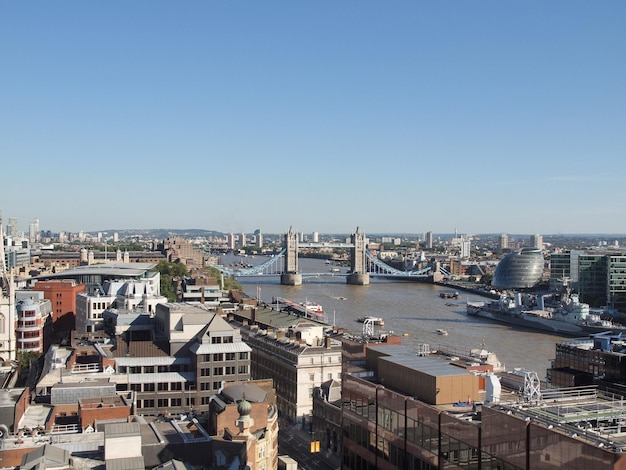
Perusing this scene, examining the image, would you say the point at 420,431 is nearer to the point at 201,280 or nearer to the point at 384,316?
the point at 201,280

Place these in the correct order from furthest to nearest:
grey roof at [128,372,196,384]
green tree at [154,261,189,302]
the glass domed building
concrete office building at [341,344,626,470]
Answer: the glass domed building, green tree at [154,261,189,302], grey roof at [128,372,196,384], concrete office building at [341,344,626,470]

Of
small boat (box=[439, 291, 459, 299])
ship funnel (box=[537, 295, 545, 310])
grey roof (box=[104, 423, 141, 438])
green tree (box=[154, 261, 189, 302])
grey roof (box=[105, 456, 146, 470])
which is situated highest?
grey roof (box=[104, 423, 141, 438])

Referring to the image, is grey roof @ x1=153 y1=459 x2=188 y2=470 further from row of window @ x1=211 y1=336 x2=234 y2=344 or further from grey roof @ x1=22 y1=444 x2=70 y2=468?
row of window @ x1=211 y1=336 x2=234 y2=344

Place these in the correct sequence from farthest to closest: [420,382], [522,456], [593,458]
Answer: [420,382] → [522,456] → [593,458]

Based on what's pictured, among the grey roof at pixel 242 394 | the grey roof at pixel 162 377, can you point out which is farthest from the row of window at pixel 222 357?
the grey roof at pixel 242 394

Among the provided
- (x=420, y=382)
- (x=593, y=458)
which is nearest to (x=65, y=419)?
(x=420, y=382)

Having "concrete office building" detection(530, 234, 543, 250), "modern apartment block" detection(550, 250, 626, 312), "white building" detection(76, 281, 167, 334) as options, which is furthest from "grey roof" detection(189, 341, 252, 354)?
"concrete office building" detection(530, 234, 543, 250)

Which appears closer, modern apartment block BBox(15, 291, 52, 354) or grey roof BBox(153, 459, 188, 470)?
grey roof BBox(153, 459, 188, 470)
